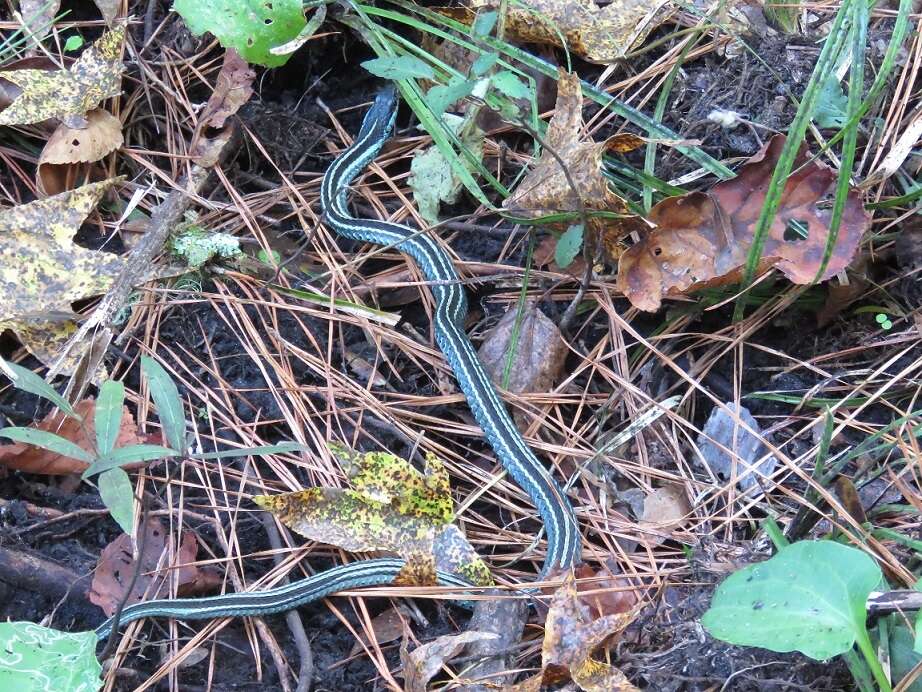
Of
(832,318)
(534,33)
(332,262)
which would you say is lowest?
(832,318)

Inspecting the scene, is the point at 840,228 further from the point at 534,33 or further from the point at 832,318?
the point at 534,33

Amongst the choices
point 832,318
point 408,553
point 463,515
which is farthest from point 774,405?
point 408,553

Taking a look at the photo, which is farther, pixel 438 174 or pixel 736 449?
pixel 438 174

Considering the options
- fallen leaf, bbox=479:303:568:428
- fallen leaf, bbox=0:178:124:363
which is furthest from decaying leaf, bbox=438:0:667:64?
fallen leaf, bbox=0:178:124:363

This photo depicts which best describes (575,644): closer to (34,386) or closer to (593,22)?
(34,386)

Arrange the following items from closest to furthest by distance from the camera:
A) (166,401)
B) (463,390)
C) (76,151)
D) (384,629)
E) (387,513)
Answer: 1. (166,401)
2. (384,629)
3. (387,513)
4. (463,390)
5. (76,151)

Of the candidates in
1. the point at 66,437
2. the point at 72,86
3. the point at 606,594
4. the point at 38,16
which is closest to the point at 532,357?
the point at 606,594

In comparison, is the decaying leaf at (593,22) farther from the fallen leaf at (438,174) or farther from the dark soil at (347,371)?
the fallen leaf at (438,174)

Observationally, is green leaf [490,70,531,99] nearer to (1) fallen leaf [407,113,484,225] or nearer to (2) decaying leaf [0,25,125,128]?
(1) fallen leaf [407,113,484,225]
